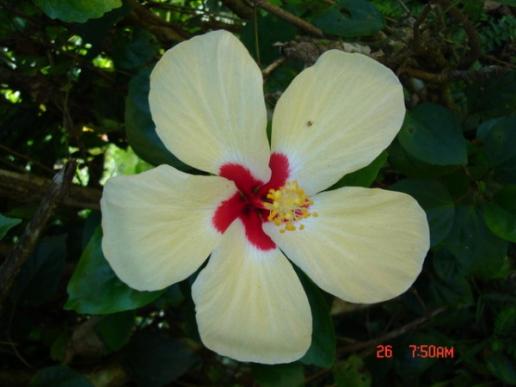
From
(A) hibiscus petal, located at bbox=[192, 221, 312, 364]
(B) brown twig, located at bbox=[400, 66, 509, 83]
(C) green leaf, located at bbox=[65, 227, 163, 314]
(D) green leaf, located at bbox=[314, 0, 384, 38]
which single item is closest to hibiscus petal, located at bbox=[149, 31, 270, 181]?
(A) hibiscus petal, located at bbox=[192, 221, 312, 364]

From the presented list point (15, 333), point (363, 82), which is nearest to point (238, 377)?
point (15, 333)

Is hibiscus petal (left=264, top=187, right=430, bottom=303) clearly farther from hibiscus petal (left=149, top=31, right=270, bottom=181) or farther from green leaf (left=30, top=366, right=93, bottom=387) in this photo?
green leaf (left=30, top=366, right=93, bottom=387)

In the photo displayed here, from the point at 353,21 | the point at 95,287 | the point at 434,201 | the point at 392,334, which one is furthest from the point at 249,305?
the point at 392,334

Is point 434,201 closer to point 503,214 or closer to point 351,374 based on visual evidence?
point 503,214

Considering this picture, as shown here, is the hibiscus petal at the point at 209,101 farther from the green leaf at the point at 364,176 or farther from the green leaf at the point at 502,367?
the green leaf at the point at 502,367
